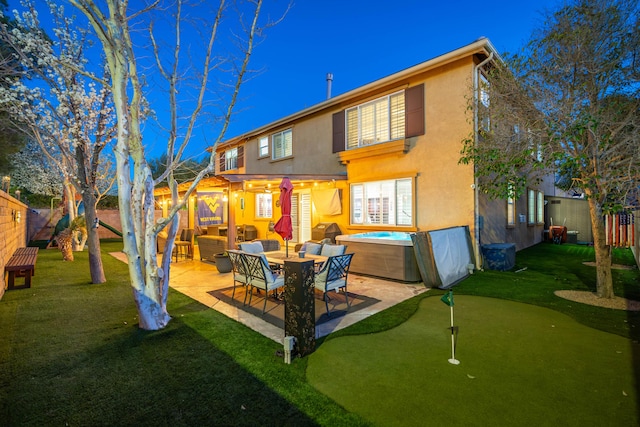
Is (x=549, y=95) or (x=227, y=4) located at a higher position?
(x=227, y=4)

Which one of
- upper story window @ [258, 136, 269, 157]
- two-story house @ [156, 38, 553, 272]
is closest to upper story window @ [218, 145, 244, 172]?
upper story window @ [258, 136, 269, 157]

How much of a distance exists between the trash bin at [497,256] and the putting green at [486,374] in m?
3.71

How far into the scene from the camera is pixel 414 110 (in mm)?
9211

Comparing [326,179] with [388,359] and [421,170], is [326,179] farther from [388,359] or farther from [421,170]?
[388,359]

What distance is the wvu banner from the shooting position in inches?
380

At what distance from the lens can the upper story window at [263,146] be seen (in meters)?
15.4

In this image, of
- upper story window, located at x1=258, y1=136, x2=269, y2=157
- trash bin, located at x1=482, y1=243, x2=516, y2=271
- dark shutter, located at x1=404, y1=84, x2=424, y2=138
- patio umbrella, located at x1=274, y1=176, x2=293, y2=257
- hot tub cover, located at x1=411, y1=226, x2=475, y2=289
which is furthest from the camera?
upper story window, located at x1=258, y1=136, x2=269, y2=157

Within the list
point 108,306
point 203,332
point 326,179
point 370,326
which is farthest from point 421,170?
point 108,306

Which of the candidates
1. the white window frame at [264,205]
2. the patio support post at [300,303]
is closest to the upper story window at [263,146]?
the white window frame at [264,205]

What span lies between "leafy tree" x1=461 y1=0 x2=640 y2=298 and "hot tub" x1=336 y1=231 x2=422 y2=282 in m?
2.61

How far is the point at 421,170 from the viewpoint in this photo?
29.8 ft

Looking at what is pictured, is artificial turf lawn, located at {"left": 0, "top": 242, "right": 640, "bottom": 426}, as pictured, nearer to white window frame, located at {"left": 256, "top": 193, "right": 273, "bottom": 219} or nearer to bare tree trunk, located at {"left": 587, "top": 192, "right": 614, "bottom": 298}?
bare tree trunk, located at {"left": 587, "top": 192, "right": 614, "bottom": 298}

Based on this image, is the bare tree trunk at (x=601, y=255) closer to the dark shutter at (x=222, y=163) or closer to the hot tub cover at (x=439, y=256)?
the hot tub cover at (x=439, y=256)

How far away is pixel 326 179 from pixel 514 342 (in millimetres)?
7781
